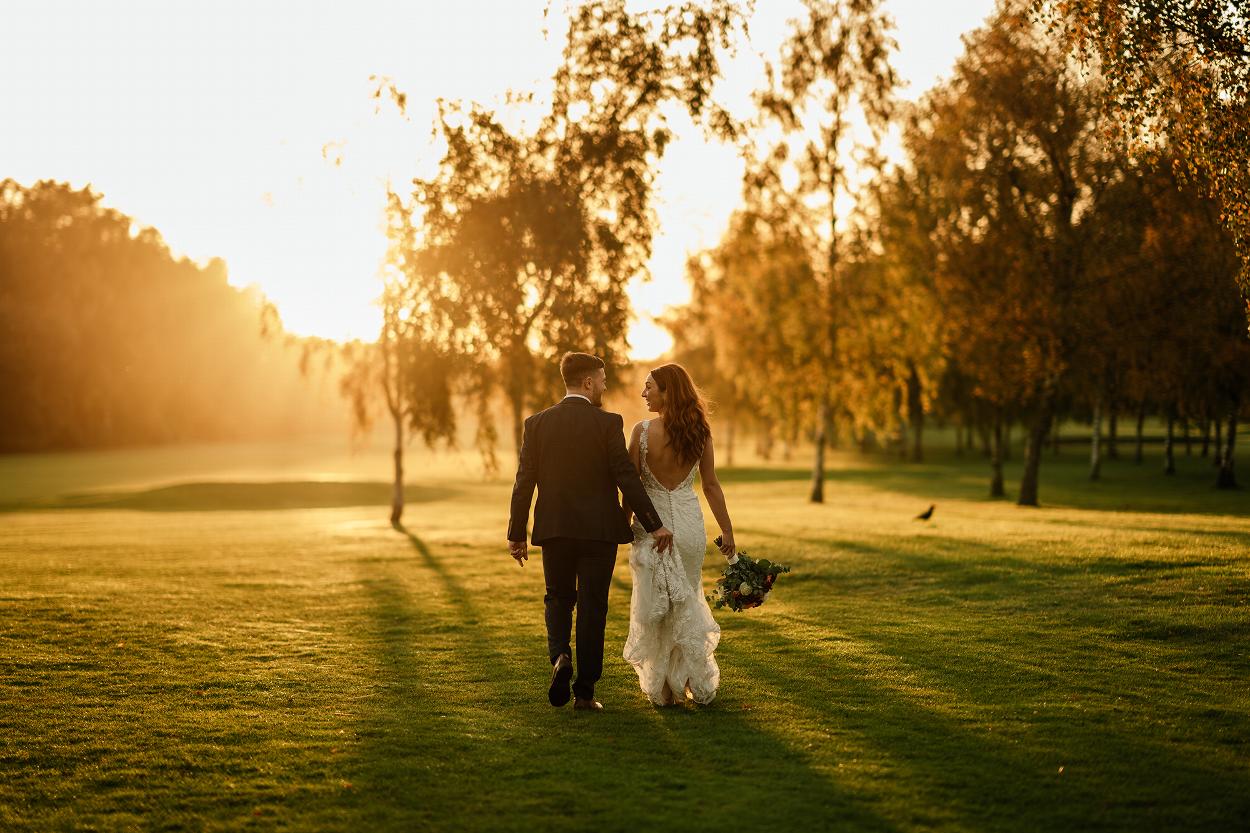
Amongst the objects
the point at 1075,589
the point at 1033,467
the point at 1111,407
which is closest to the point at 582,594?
the point at 1075,589

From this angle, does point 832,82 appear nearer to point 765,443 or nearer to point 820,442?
point 820,442

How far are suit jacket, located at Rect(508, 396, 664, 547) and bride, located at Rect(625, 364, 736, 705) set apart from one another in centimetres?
28

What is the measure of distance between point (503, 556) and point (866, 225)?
1704cm

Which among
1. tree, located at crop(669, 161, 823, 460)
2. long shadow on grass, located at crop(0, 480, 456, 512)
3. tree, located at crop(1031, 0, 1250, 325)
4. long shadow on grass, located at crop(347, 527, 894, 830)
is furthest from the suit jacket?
long shadow on grass, located at crop(0, 480, 456, 512)

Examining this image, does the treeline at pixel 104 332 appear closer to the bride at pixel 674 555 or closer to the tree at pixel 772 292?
the tree at pixel 772 292

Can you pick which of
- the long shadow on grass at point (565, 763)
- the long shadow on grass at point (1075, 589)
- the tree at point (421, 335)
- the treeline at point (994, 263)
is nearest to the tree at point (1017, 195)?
the treeline at point (994, 263)

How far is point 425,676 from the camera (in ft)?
30.3

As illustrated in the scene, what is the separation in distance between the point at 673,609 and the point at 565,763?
1.73 metres

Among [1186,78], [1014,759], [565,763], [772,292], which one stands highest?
[772,292]

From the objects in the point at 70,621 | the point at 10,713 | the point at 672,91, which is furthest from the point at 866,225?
the point at 10,713

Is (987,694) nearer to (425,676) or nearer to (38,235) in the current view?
(425,676)

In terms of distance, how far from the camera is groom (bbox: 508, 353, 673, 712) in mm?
7512

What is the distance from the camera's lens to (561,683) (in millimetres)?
7551

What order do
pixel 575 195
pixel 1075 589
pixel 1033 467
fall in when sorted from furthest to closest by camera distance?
pixel 1033 467 < pixel 575 195 < pixel 1075 589
